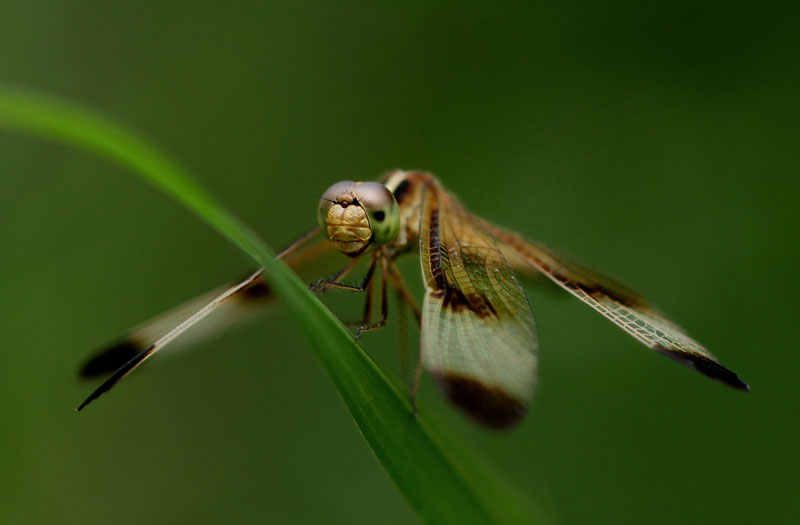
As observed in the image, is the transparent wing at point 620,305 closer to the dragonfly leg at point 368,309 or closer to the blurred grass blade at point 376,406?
the dragonfly leg at point 368,309

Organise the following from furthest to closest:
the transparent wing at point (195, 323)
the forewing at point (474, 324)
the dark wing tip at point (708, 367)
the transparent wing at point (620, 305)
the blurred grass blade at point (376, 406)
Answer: the transparent wing at point (195, 323) < the transparent wing at point (620, 305) < the dark wing tip at point (708, 367) < the forewing at point (474, 324) < the blurred grass blade at point (376, 406)

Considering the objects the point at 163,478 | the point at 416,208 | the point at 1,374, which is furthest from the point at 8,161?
the point at 416,208

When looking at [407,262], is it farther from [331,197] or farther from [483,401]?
[483,401]

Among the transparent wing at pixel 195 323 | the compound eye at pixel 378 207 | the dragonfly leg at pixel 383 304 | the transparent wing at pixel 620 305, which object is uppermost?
the transparent wing at pixel 195 323

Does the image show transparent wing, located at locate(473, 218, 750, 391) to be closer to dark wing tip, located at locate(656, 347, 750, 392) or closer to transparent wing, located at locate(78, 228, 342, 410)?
dark wing tip, located at locate(656, 347, 750, 392)

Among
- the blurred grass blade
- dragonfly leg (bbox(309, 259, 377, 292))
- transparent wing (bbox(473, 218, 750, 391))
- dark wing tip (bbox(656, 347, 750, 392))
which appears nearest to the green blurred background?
transparent wing (bbox(473, 218, 750, 391))

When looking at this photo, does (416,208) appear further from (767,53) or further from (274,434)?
(767,53)

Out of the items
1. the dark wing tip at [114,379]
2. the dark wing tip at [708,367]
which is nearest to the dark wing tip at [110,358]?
the dark wing tip at [114,379]
